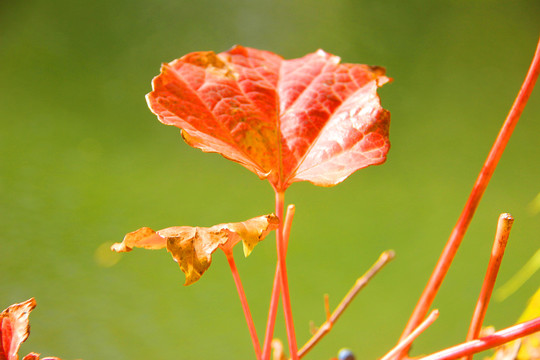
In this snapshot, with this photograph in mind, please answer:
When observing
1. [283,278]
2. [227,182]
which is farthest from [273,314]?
[227,182]

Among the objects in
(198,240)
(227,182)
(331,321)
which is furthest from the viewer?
(227,182)

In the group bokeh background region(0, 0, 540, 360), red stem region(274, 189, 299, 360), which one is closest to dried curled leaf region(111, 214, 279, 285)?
red stem region(274, 189, 299, 360)

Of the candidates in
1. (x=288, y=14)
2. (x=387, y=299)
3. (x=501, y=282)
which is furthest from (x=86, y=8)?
(x=501, y=282)

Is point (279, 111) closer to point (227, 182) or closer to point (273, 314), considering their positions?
point (273, 314)

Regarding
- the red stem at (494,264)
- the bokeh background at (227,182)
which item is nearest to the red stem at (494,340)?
the red stem at (494,264)

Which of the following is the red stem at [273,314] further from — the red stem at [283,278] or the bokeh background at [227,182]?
the bokeh background at [227,182]

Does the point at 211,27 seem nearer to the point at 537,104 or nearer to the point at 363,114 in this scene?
the point at 537,104
